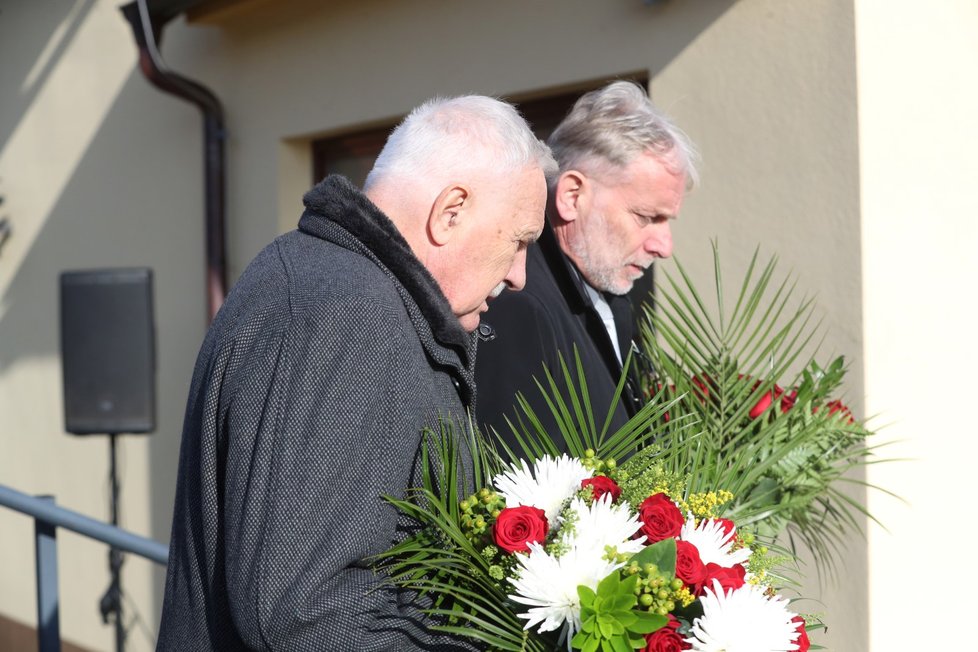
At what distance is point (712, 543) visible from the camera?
1457 millimetres

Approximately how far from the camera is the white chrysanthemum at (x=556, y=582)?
4.40 ft

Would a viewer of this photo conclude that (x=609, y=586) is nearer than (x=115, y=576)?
Yes

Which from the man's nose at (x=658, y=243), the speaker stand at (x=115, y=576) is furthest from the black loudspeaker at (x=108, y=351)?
the man's nose at (x=658, y=243)

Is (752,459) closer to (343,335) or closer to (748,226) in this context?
(343,335)

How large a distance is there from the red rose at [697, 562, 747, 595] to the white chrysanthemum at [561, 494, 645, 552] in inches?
3.4

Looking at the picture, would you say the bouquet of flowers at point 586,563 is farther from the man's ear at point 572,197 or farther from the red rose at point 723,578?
the man's ear at point 572,197

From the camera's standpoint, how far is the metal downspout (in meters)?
5.59

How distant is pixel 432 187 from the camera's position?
1618mm

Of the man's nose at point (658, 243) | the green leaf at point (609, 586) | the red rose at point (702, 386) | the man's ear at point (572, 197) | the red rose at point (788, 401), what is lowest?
the green leaf at point (609, 586)

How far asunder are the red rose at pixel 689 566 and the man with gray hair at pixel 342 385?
311 millimetres

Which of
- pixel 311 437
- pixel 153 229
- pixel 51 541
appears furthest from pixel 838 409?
pixel 153 229

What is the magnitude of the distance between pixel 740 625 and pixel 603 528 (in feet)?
0.65

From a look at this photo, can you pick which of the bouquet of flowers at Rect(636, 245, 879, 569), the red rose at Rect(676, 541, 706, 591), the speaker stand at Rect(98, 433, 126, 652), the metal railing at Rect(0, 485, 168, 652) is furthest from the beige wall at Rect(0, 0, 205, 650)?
the red rose at Rect(676, 541, 706, 591)

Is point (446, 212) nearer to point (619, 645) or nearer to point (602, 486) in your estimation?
point (602, 486)
